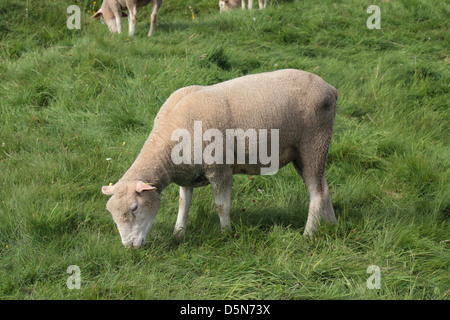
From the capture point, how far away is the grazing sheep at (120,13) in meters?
8.35

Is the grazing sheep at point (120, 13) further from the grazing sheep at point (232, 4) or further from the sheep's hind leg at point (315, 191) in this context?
the sheep's hind leg at point (315, 191)

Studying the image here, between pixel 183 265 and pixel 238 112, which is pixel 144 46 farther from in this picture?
pixel 183 265

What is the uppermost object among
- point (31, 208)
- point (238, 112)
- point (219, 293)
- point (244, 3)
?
point (244, 3)

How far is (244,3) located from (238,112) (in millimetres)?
7369

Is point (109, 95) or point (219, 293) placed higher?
point (109, 95)

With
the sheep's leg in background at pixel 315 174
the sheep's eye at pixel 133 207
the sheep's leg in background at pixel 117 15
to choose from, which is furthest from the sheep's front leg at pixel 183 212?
the sheep's leg in background at pixel 117 15

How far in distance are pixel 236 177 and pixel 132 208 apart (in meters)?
1.61

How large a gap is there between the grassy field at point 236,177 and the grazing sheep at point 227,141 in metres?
0.27

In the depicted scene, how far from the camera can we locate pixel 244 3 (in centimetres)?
1082

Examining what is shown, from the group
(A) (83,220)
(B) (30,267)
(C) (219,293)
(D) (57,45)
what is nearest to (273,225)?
(C) (219,293)

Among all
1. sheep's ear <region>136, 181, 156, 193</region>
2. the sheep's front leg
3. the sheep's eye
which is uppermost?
sheep's ear <region>136, 181, 156, 193</region>

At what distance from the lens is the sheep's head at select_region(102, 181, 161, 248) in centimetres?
Answer: 369

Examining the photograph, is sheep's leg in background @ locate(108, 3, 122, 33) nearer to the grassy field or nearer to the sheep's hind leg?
the grassy field

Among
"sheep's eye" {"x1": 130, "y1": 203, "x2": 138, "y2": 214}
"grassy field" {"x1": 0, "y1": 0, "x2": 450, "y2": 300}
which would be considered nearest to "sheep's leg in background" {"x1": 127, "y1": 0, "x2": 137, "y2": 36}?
"grassy field" {"x1": 0, "y1": 0, "x2": 450, "y2": 300}
